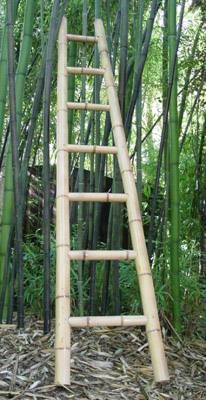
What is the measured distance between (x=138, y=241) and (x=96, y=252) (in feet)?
0.52

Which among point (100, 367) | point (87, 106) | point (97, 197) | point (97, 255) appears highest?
point (87, 106)

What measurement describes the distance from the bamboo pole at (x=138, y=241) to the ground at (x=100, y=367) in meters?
0.12

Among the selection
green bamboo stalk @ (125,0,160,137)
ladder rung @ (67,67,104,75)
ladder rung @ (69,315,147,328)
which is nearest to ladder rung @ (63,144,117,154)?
green bamboo stalk @ (125,0,160,137)

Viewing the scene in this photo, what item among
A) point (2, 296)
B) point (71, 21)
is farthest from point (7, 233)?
point (71, 21)

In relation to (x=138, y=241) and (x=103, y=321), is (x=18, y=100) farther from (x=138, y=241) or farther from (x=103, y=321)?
(x=103, y=321)

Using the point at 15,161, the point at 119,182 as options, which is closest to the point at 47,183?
the point at 15,161

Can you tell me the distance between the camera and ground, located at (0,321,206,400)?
68.6 inches

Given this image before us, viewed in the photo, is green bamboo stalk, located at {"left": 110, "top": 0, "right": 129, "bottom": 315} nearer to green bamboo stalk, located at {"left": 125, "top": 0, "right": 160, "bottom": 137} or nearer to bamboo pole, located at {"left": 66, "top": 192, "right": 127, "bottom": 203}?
green bamboo stalk, located at {"left": 125, "top": 0, "right": 160, "bottom": 137}

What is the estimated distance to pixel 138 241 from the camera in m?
1.92

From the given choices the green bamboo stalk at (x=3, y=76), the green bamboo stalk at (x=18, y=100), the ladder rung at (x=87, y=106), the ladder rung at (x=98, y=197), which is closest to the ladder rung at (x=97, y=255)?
the ladder rung at (x=98, y=197)

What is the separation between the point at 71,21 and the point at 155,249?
1311mm

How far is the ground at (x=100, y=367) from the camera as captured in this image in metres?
1.74

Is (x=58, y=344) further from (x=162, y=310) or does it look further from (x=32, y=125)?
(x=32, y=125)

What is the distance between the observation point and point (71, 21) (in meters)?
3.05
